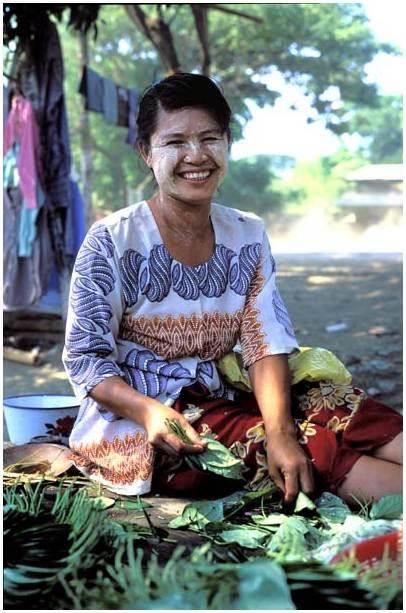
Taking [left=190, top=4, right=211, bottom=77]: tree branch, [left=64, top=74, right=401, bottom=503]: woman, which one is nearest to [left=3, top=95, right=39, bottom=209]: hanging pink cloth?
[left=190, top=4, right=211, bottom=77]: tree branch

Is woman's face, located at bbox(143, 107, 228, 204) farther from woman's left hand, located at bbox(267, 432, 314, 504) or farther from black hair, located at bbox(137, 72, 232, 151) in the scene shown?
woman's left hand, located at bbox(267, 432, 314, 504)

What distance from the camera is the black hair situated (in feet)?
7.29

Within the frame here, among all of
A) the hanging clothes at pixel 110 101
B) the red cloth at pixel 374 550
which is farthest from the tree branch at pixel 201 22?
the red cloth at pixel 374 550

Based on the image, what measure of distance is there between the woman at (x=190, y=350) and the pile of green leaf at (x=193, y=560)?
115 millimetres

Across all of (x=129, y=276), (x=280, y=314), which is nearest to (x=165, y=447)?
(x=129, y=276)

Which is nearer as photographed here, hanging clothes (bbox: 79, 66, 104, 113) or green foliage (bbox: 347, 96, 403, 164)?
hanging clothes (bbox: 79, 66, 104, 113)

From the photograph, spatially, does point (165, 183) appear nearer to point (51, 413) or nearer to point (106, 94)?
point (51, 413)

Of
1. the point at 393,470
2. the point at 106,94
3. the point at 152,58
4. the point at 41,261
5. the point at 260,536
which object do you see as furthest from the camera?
the point at 152,58

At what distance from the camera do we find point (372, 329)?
7.56m

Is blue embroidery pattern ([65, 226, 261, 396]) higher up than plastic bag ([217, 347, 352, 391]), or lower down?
higher up

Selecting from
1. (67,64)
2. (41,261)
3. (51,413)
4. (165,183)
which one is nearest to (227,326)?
(165,183)

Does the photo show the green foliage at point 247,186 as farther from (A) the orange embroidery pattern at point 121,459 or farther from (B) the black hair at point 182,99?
(A) the orange embroidery pattern at point 121,459

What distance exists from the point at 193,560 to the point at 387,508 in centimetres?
78

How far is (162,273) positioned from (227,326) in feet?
0.85
